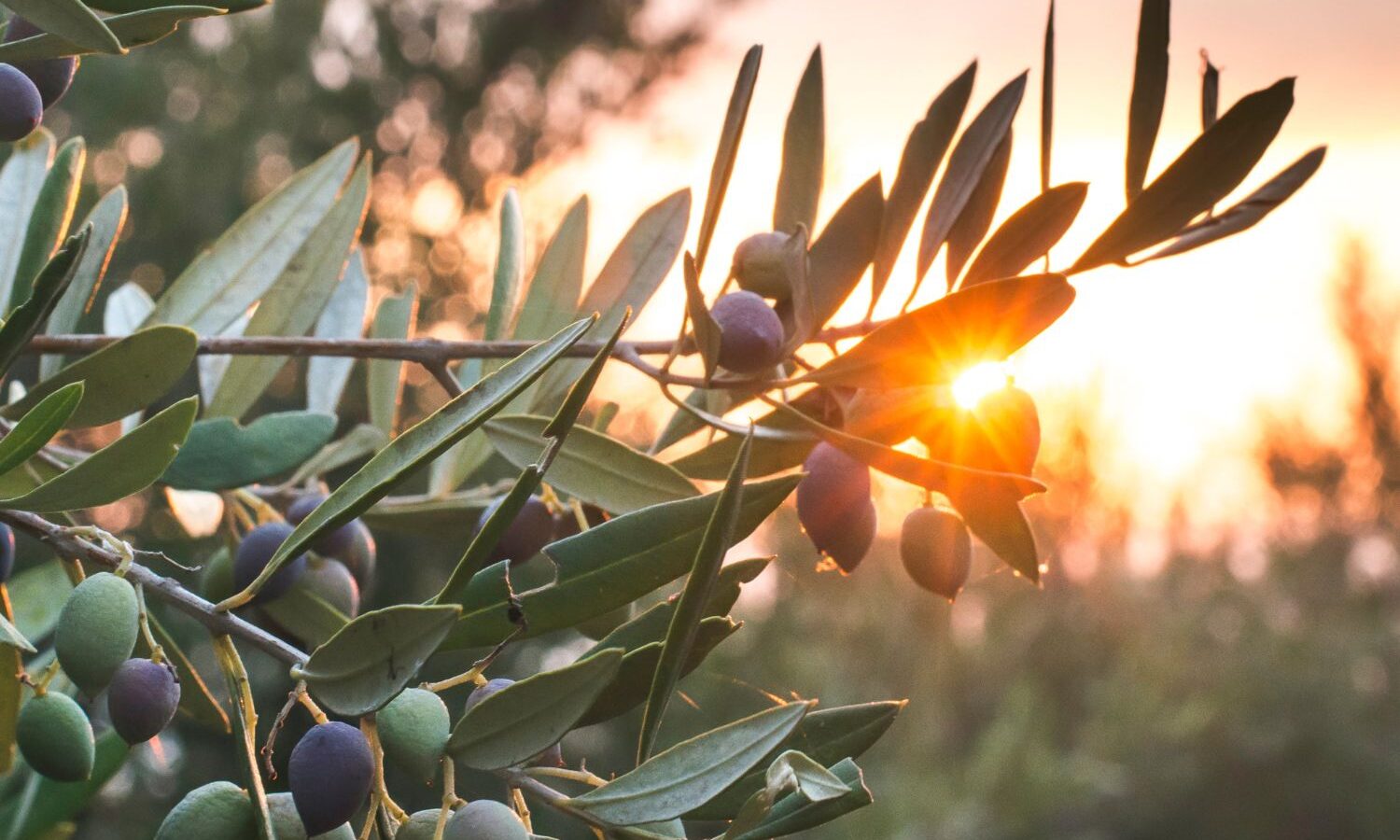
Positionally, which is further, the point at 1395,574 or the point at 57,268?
the point at 1395,574

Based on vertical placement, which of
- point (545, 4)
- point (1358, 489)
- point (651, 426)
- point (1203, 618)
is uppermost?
point (545, 4)

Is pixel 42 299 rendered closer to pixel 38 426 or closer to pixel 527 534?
pixel 38 426

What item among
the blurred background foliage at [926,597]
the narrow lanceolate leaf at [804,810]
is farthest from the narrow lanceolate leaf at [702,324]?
the blurred background foliage at [926,597]

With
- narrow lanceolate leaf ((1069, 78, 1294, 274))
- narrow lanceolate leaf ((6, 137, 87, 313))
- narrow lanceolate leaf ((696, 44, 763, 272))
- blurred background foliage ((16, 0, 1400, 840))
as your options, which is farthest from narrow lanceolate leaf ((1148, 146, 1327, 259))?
blurred background foliage ((16, 0, 1400, 840))

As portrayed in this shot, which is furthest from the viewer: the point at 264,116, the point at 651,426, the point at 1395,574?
the point at 1395,574

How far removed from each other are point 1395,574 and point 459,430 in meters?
9.86

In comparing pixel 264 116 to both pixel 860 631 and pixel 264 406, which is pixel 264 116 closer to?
pixel 264 406

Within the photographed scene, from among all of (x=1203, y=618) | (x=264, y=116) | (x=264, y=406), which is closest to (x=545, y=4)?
(x=264, y=116)

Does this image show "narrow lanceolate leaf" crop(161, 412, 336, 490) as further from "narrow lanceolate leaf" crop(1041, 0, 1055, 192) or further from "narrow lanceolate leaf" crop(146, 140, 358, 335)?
"narrow lanceolate leaf" crop(1041, 0, 1055, 192)

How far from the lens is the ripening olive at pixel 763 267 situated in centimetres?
36

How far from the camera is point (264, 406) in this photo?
4453 mm

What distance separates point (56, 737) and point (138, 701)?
0.02m

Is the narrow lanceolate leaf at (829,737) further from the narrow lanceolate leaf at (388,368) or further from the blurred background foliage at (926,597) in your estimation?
the blurred background foliage at (926,597)

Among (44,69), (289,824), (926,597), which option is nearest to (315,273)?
(44,69)
